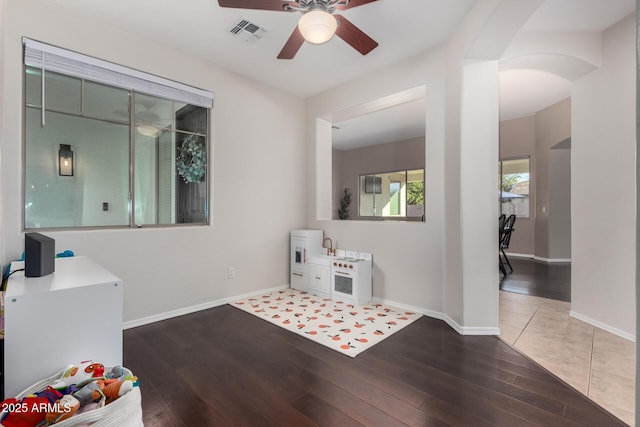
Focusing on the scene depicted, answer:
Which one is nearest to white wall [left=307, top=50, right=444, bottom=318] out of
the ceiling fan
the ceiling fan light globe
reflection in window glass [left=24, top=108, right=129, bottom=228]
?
the ceiling fan

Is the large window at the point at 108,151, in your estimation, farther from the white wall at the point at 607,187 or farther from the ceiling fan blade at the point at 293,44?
the white wall at the point at 607,187

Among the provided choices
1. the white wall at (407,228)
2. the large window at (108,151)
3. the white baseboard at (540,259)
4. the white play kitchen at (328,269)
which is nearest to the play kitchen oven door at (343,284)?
the white play kitchen at (328,269)

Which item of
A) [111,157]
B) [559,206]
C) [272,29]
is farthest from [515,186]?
[111,157]

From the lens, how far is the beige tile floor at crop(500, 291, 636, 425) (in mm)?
1855

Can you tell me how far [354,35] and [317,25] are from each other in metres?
0.49

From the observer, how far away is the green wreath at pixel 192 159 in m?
3.48

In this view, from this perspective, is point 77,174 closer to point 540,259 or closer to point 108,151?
point 108,151

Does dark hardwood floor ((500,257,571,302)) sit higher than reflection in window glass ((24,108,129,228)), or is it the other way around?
reflection in window glass ((24,108,129,228))

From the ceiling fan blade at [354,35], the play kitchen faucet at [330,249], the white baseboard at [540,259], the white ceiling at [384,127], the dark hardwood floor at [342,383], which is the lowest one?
A: the dark hardwood floor at [342,383]

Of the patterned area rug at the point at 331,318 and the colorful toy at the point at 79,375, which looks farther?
the patterned area rug at the point at 331,318

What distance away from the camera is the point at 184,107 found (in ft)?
11.2

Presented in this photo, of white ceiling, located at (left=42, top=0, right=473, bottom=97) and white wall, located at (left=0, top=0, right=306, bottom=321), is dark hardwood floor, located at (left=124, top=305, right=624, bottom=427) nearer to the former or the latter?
white wall, located at (left=0, top=0, right=306, bottom=321)

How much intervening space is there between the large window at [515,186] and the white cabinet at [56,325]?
24.7 feet

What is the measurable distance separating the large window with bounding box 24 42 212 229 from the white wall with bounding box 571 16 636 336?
4.03 meters
